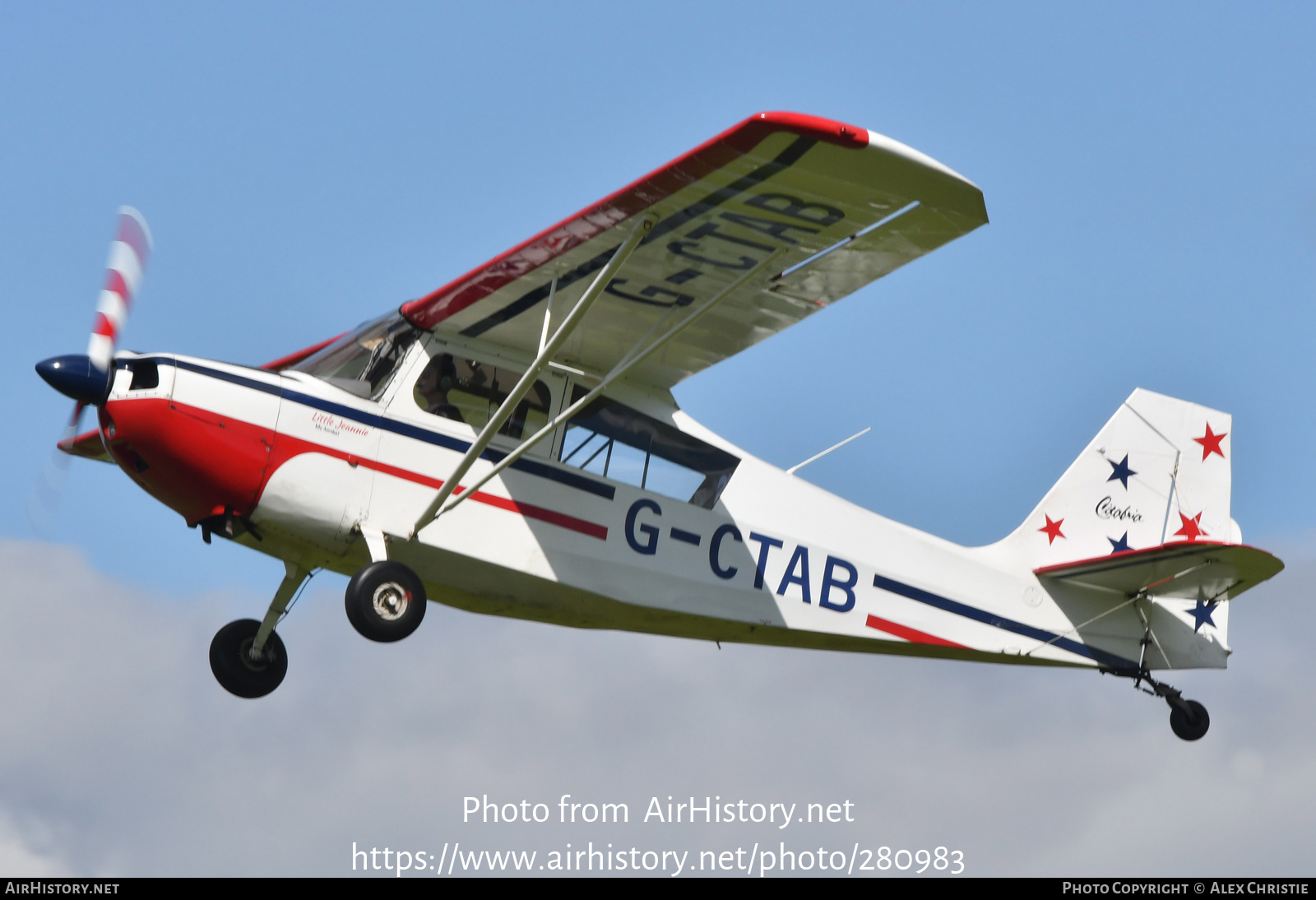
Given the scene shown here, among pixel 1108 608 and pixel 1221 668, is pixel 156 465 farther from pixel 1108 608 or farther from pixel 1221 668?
pixel 1221 668

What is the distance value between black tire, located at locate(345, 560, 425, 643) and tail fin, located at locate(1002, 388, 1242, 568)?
4.77 metres

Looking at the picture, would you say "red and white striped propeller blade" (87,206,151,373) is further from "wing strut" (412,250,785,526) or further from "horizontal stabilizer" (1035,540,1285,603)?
"horizontal stabilizer" (1035,540,1285,603)

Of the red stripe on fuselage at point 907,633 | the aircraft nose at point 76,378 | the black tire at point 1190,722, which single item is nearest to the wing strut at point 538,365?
the aircraft nose at point 76,378

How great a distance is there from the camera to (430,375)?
30.9 feet

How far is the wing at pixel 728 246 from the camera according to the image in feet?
25.2

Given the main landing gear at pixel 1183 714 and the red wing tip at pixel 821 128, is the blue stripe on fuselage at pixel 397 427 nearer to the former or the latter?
the red wing tip at pixel 821 128

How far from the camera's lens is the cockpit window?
929cm

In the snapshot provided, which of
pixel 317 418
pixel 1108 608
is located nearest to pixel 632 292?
pixel 317 418

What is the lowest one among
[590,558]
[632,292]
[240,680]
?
[240,680]

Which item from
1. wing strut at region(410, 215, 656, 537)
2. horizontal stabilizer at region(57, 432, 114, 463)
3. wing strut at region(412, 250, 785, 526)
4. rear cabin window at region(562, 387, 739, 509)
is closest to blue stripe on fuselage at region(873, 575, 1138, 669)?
rear cabin window at region(562, 387, 739, 509)

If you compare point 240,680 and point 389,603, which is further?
point 240,680

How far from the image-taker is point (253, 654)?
10062 millimetres

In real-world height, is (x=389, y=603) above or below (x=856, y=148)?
below

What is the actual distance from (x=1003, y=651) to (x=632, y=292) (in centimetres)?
388
